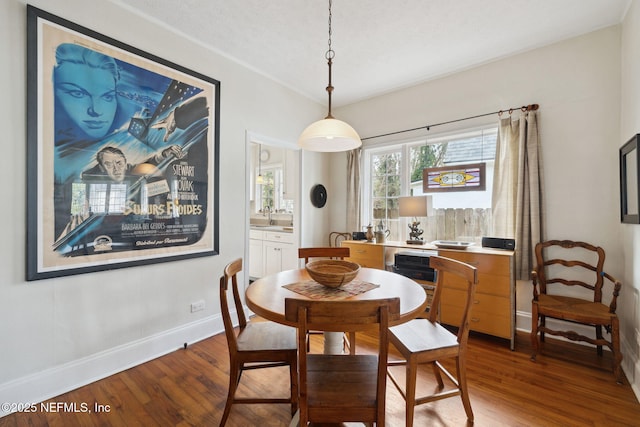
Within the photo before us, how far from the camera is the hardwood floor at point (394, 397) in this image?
1.71 meters

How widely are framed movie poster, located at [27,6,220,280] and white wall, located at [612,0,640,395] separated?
345cm

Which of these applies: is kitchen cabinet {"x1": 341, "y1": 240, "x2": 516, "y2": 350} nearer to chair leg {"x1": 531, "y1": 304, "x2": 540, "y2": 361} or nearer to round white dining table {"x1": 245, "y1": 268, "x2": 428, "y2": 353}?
chair leg {"x1": 531, "y1": 304, "x2": 540, "y2": 361}

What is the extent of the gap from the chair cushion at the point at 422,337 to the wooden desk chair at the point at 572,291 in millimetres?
1197

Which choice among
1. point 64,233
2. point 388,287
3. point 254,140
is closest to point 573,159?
point 388,287

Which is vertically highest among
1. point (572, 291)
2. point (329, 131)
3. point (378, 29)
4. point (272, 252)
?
point (378, 29)

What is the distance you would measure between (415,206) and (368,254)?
2.62ft

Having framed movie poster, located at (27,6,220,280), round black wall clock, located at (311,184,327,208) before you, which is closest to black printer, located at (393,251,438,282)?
round black wall clock, located at (311,184,327,208)

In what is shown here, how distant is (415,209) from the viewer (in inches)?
129

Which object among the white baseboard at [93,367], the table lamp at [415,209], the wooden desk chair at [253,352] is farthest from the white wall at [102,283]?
the table lamp at [415,209]

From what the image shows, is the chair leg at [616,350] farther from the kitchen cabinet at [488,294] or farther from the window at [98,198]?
the window at [98,198]

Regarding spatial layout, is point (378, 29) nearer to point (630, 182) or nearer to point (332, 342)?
point (630, 182)

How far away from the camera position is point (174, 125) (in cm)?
256

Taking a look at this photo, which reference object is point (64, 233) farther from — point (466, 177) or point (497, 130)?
point (497, 130)

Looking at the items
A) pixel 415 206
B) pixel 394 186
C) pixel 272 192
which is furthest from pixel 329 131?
pixel 272 192
